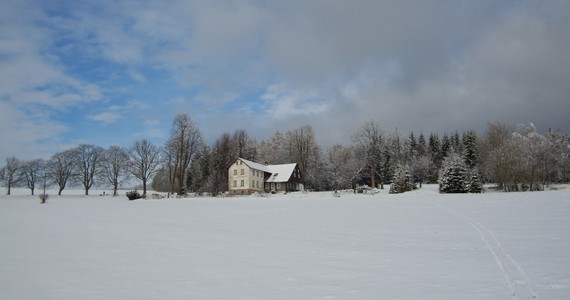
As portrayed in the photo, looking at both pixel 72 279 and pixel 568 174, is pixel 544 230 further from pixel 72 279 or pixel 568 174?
pixel 568 174

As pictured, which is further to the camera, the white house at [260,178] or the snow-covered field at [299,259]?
the white house at [260,178]

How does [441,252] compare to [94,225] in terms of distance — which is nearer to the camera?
[441,252]

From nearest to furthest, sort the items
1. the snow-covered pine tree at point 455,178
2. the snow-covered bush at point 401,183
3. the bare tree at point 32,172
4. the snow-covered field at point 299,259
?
the snow-covered field at point 299,259, the snow-covered pine tree at point 455,178, the snow-covered bush at point 401,183, the bare tree at point 32,172

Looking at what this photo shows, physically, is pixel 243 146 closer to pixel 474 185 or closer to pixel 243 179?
pixel 243 179

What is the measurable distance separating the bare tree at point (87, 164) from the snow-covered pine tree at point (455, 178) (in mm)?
72063

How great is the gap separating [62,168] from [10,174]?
15113 millimetres

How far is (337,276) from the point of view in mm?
10359

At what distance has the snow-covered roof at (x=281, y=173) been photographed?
2818 inches

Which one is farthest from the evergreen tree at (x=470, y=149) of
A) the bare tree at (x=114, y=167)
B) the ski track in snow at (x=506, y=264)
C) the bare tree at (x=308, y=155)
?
the bare tree at (x=114, y=167)

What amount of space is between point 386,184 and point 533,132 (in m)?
31.1

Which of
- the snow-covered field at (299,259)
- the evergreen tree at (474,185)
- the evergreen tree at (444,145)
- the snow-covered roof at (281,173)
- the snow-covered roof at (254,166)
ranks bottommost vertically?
the snow-covered field at (299,259)

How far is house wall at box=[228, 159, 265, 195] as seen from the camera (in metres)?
68.4

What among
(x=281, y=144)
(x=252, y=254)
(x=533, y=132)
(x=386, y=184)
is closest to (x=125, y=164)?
(x=281, y=144)

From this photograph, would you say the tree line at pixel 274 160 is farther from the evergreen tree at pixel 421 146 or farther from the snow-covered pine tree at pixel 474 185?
the snow-covered pine tree at pixel 474 185
